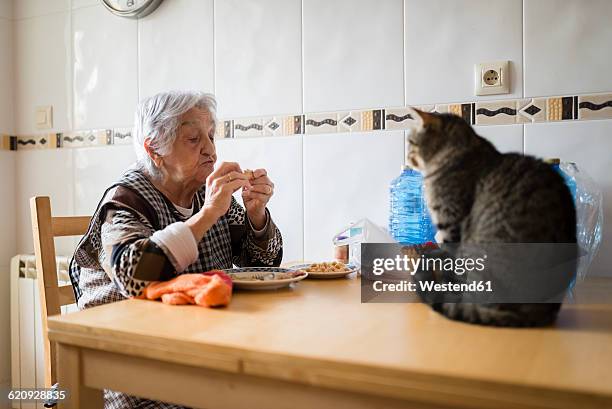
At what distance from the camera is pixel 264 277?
3.82ft

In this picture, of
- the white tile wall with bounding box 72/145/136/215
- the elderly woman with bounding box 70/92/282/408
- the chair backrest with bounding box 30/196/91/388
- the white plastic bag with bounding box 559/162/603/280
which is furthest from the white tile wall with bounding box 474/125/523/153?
the white tile wall with bounding box 72/145/136/215

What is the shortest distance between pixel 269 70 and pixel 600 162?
3.67 feet

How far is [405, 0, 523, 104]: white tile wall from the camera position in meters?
1.51

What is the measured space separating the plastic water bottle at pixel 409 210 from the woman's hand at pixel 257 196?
0.42 m

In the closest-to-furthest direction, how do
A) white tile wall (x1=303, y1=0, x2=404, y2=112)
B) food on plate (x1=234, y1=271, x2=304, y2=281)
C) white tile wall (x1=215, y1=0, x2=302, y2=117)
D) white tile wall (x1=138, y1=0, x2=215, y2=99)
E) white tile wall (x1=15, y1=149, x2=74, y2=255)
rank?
food on plate (x1=234, y1=271, x2=304, y2=281), white tile wall (x1=303, y1=0, x2=404, y2=112), white tile wall (x1=215, y1=0, x2=302, y2=117), white tile wall (x1=138, y1=0, x2=215, y2=99), white tile wall (x1=15, y1=149, x2=74, y2=255)

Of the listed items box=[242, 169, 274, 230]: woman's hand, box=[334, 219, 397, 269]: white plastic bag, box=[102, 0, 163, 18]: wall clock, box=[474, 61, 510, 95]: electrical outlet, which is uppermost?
box=[102, 0, 163, 18]: wall clock

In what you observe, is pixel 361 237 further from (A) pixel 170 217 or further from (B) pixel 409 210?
(A) pixel 170 217

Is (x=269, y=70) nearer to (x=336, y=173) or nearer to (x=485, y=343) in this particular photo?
(x=336, y=173)

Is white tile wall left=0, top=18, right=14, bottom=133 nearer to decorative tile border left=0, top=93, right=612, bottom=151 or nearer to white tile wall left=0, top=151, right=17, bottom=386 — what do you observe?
white tile wall left=0, top=151, right=17, bottom=386

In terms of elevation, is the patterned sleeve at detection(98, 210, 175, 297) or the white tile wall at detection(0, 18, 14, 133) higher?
the white tile wall at detection(0, 18, 14, 133)

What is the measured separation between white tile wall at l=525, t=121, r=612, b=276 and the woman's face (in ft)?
3.14

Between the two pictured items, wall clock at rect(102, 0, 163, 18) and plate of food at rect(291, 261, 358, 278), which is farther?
wall clock at rect(102, 0, 163, 18)

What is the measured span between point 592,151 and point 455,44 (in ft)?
1.66

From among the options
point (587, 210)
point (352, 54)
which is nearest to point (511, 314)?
point (587, 210)
